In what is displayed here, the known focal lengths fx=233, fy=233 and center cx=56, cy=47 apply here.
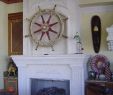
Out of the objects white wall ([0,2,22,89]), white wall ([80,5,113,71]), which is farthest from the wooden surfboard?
white wall ([0,2,22,89])

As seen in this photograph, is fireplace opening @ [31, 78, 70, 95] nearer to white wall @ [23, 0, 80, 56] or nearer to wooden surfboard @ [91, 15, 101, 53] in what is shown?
white wall @ [23, 0, 80, 56]

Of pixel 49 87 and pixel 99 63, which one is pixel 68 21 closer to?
pixel 99 63

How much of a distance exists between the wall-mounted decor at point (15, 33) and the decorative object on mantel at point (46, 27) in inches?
20.0

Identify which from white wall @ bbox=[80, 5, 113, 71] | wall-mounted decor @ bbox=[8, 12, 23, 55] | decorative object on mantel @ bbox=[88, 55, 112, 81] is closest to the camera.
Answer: decorative object on mantel @ bbox=[88, 55, 112, 81]

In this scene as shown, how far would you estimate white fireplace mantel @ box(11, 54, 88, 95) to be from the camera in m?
4.29

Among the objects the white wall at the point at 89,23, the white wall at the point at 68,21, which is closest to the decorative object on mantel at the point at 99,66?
the white wall at the point at 89,23

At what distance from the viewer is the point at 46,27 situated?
465 centimetres

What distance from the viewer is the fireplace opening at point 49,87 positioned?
4.56 metres

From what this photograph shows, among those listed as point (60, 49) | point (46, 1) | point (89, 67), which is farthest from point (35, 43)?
point (89, 67)

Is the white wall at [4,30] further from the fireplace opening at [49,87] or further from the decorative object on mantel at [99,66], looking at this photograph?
the decorative object on mantel at [99,66]

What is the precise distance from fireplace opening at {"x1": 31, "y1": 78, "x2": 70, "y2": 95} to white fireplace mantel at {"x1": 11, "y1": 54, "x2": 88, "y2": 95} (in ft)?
0.38

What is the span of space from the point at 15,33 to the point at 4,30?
250 millimetres

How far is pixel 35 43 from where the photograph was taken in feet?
15.6

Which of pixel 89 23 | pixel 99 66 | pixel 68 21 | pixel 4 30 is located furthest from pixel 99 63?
pixel 4 30
